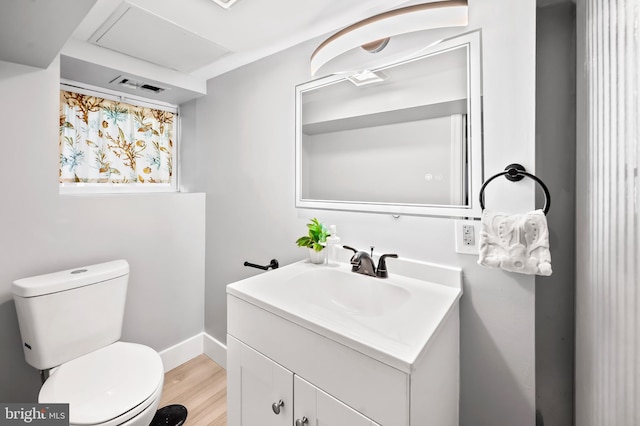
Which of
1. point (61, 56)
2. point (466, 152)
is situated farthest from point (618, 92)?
point (61, 56)

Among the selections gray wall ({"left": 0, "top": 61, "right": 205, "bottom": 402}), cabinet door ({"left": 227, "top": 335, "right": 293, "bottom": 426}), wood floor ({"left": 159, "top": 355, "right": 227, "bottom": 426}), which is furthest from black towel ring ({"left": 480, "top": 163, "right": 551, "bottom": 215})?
gray wall ({"left": 0, "top": 61, "right": 205, "bottom": 402})

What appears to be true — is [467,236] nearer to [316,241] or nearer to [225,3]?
[316,241]

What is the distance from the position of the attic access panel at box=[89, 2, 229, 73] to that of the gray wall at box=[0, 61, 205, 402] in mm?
344

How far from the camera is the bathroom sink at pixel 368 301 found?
31.3 inches

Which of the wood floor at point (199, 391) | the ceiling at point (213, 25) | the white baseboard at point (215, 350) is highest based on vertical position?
the ceiling at point (213, 25)

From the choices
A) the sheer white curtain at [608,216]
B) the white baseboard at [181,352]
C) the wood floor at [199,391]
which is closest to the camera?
the sheer white curtain at [608,216]

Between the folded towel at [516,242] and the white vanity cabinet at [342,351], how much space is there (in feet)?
0.60

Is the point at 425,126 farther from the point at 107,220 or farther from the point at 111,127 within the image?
the point at 111,127

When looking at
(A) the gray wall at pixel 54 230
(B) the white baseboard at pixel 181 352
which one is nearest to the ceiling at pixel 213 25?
(A) the gray wall at pixel 54 230

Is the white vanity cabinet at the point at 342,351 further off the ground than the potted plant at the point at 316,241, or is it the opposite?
the potted plant at the point at 316,241

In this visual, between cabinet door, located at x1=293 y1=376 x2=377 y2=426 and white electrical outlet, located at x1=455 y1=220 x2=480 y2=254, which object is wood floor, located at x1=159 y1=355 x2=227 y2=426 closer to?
cabinet door, located at x1=293 y1=376 x2=377 y2=426

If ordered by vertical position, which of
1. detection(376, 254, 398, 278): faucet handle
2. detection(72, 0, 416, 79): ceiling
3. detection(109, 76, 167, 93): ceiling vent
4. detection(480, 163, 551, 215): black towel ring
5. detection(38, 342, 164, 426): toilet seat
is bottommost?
detection(38, 342, 164, 426): toilet seat

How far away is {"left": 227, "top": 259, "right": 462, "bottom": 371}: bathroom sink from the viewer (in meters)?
0.79

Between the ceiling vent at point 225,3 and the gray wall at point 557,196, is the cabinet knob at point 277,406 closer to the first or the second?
the gray wall at point 557,196
